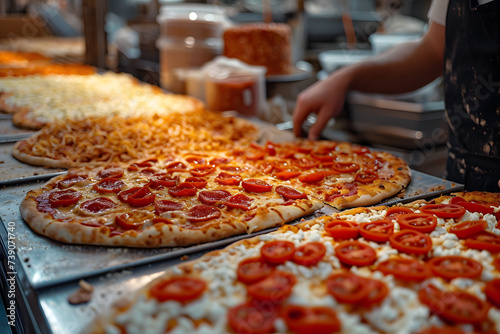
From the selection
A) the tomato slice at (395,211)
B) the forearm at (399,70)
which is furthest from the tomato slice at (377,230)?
the forearm at (399,70)

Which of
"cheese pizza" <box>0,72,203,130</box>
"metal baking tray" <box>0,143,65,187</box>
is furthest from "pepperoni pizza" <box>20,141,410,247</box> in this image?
"cheese pizza" <box>0,72,203,130</box>

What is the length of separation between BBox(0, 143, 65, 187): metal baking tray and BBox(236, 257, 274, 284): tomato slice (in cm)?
156

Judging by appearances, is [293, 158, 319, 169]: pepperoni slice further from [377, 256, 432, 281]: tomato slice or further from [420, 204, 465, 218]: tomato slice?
[377, 256, 432, 281]: tomato slice

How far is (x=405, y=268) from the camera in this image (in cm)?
138

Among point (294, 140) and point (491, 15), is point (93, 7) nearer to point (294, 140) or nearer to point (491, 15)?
point (294, 140)

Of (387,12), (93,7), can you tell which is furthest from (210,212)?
(93,7)

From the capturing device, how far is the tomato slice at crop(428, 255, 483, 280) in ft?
4.42

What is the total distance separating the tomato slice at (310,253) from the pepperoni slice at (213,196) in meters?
0.63

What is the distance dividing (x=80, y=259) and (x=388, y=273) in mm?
1051

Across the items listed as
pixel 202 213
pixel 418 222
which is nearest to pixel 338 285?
pixel 418 222

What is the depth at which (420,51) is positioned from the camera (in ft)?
9.80

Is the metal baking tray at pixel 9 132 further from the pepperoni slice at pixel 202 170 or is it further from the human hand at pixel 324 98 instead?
the human hand at pixel 324 98

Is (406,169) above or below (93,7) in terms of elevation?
below

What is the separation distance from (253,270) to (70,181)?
132 cm
